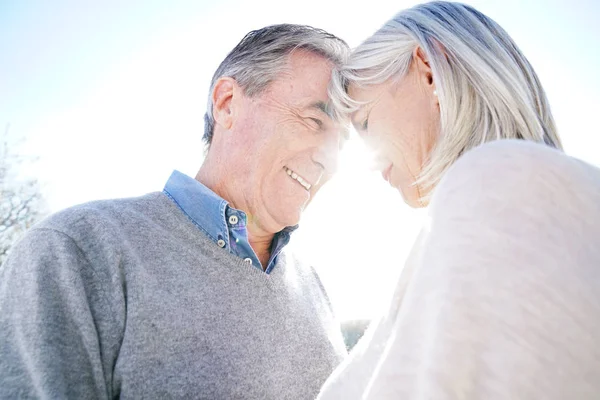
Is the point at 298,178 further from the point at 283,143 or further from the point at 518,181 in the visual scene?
the point at 518,181

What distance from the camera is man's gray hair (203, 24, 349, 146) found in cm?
287

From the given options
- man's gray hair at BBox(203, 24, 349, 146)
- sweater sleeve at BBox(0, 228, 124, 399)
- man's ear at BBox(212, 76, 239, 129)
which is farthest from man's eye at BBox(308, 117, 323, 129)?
sweater sleeve at BBox(0, 228, 124, 399)

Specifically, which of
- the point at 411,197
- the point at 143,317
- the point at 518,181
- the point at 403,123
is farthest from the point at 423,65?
the point at 143,317

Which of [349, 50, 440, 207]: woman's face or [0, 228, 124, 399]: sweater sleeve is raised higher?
[349, 50, 440, 207]: woman's face

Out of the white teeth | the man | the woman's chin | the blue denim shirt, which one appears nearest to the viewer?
the man

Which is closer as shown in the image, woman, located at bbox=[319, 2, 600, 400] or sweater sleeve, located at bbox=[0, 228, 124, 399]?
woman, located at bbox=[319, 2, 600, 400]

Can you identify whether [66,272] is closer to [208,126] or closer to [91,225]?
[91,225]

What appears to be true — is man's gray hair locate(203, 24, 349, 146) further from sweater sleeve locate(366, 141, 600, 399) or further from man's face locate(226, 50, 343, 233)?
sweater sleeve locate(366, 141, 600, 399)

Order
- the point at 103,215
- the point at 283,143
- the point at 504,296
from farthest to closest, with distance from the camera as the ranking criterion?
1. the point at 283,143
2. the point at 103,215
3. the point at 504,296

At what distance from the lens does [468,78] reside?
5.16 ft

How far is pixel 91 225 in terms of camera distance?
6.23 ft

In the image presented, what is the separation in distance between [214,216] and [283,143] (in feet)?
2.37

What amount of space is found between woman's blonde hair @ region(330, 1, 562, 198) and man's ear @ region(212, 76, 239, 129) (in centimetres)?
125

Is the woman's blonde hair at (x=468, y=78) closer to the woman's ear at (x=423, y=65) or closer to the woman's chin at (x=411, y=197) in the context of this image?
the woman's ear at (x=423, y=65)
